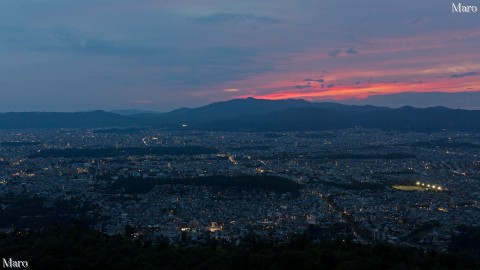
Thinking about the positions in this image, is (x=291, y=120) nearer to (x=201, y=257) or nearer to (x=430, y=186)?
(x=430, y=186)

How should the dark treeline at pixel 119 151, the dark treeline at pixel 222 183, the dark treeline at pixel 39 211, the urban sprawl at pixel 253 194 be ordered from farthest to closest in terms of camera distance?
the dark treeline at pixel 119 151
the dark treeline at pixel 222 183
the dark treeline at pixel 39 211
the urban sprawl at pixel 253 194

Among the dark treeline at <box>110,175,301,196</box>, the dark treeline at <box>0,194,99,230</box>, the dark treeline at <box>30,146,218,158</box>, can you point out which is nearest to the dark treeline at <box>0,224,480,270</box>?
the dark treeline at <box>0,194,99,230</box>

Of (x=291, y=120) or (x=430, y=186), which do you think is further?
(x=291, y=120)

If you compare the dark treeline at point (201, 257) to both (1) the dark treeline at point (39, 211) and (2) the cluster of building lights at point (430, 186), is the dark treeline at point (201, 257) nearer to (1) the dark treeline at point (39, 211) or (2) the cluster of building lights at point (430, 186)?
(1) the dark treeline at point (39, 211)

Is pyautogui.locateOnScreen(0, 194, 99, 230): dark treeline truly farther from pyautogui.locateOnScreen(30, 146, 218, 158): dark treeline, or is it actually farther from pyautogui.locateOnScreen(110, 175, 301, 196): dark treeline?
pyautogui.locateOnScreen(30, 146, 218, 158): dark treeline

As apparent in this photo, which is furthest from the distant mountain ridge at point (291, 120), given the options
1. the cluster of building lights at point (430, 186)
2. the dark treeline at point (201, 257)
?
the dark treeline at point (201, 257)

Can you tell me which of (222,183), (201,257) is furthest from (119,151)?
(201,257)
